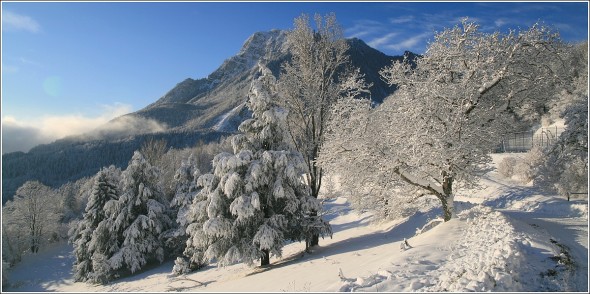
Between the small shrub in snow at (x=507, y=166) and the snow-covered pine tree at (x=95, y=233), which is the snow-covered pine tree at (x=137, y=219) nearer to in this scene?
the snow-covered pine tree at (x=95, y=233)

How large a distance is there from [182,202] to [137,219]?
3.45m

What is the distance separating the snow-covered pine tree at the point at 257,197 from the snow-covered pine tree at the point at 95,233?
13.6 m

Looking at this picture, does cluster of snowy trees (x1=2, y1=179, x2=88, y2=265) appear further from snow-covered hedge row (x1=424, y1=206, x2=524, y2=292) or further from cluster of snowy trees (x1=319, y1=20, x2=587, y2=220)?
snow-covered hedge row (x1=424, y1=206, x2=524, y2=292)

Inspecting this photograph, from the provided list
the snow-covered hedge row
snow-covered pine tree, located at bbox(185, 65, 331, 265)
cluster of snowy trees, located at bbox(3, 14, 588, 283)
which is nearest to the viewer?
the snow-covered hedge row

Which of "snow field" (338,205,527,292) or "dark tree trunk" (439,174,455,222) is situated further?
"dark tree trunk" (439,174,455,222)

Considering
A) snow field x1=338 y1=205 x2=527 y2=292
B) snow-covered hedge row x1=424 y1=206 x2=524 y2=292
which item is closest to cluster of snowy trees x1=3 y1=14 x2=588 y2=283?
snow-covered hedge row x1=424 y1=206 x2=524 y2=292

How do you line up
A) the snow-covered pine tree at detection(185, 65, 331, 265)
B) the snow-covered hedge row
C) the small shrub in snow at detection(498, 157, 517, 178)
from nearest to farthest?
the snow-covered hedge row
the snow-covered pine tree at detection(185, 65, 331, 265)
the small shrub in snow at detection(498, 157, 517, 178)

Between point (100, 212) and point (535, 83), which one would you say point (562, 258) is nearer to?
point (535, 83)

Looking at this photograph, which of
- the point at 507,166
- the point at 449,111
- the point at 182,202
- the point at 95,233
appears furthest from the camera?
the point at 507,166

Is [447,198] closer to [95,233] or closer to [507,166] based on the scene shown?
[507,166]

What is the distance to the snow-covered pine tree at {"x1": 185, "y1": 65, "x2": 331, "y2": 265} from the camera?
1474cm

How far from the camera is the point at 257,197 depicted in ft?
48.0

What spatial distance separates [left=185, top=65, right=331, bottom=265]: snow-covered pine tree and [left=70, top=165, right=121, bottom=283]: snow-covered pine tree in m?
13.6

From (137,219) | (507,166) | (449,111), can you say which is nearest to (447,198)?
(449,111)
